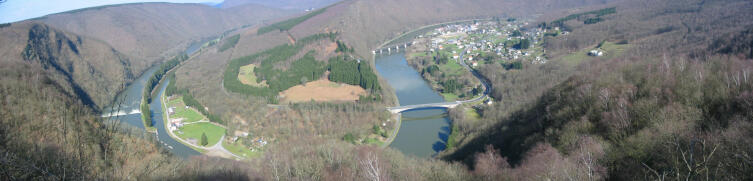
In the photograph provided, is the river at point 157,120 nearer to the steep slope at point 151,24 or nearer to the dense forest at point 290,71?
the dense forest at point 290,71

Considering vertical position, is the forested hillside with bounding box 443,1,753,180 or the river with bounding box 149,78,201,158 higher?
the forested hillside with bounding box 443,1,753,180

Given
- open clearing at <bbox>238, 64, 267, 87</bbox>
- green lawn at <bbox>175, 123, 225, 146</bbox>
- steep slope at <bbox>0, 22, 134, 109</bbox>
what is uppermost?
steep slope at <bbox>0, 22, 134, 109</bbox>

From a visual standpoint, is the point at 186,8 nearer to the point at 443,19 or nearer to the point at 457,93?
the point at 443,19

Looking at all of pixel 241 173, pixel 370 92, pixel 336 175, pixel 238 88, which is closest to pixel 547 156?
pixel 336 175

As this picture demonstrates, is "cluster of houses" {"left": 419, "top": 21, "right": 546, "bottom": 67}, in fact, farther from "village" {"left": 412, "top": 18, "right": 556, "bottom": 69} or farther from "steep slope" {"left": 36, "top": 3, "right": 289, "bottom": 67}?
"steep slope" {"left": 36, "top": 3, "right": 289, "bottom": 67}

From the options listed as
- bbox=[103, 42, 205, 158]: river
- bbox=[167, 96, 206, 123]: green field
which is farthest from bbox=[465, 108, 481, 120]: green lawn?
bbox=[167, 96, 206, 123]: green field

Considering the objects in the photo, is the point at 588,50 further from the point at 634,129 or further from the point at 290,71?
the point at 634,129

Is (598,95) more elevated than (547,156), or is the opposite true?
(598,95)
